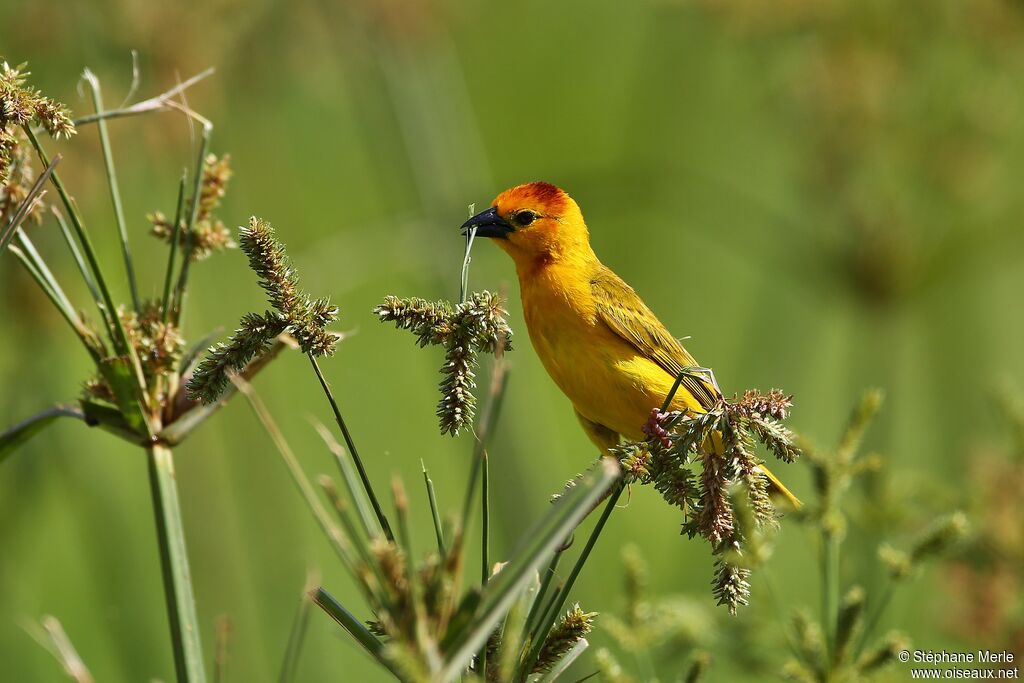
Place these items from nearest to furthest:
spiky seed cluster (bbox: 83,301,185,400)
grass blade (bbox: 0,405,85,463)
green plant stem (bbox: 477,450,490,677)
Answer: green plant stem (bbox: 477,450,490,677), grass blade (bbox: 0,405,85,463), spiky seed cluster (bbox: 83,301,185,400)

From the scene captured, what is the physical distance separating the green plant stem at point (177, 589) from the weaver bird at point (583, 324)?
1495 millimetres

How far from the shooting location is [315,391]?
839cm

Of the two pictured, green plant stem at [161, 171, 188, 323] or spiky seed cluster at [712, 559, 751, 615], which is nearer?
spiky seed cluster at [712, 559, 751, 615]

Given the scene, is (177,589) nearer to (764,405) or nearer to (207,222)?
(207,222)

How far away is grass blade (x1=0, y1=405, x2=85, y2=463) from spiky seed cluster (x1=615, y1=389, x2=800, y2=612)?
0.80 m

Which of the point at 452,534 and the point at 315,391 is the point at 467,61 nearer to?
the point at 315,391

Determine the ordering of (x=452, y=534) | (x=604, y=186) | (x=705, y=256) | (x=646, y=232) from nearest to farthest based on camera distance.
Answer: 1. (x=452, y=534)
2. (x=604, y=186)
3. (x=646, y=232)
4. (x=705, y=256)

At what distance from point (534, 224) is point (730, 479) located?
1.66 m

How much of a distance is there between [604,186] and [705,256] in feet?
26.9

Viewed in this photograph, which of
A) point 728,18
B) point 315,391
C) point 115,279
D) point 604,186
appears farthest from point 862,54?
point 315,391

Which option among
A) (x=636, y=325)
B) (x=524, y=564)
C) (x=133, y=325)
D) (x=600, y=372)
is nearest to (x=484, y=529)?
(x=524, y=564)

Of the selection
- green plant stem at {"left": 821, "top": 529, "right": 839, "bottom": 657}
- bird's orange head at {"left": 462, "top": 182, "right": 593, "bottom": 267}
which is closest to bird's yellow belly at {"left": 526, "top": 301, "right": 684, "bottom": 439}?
bird's orange head at {"left": 462, "top": 182, "right": 593, "bottom": 267}

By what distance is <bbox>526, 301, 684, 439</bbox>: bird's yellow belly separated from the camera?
2.88 meters

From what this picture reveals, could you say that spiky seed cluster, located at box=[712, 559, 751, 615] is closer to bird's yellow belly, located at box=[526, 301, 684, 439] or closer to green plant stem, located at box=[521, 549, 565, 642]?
green plant stem, located at box=[521, 549, 565, 642]
